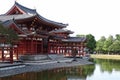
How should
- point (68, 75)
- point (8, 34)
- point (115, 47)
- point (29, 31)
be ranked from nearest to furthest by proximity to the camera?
point (68, 75) → point (8, 34) → point (29, 31) → point (115, 47)

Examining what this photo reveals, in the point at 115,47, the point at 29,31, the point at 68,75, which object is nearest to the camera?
the point at 68,75

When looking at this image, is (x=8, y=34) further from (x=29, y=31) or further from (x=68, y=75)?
(x=29, y=31)

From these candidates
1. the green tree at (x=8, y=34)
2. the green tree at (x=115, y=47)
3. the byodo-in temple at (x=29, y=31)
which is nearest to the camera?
the green tree at (x=8, y=34)

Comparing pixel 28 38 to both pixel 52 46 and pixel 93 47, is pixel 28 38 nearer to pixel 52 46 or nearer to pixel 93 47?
pixel 52 46

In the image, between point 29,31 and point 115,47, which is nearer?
point 29,31

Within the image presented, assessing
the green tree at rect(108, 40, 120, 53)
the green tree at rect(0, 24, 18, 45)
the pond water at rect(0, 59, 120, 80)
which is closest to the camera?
the pond water at rect(0, 59, 120, 80)

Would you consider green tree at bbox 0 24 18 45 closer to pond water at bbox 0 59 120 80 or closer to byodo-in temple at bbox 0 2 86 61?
byodo-in temple at bbox 0 2 86 61

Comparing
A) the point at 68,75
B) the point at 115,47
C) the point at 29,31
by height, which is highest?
the point at 29,31

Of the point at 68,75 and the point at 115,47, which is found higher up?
the point at 115,47

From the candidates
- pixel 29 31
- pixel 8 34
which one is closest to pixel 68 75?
pixel 8 34

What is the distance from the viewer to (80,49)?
7181 centimetres

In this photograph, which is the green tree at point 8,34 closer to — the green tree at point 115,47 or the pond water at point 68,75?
the pond water at point 68,75

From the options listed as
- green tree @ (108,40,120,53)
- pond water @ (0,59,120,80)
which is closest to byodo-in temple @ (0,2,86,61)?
pond water @ (0,59,120,80)

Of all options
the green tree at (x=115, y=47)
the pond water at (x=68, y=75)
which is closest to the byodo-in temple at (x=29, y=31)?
the pond water at (x=68, y=75)
